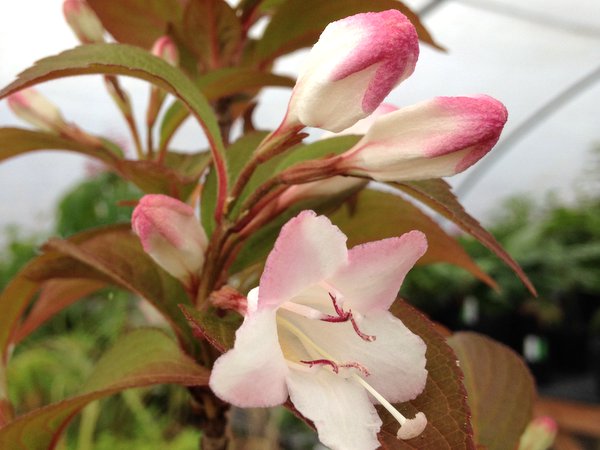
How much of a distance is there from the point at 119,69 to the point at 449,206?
5.6 inches

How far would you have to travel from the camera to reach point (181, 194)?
377 mm

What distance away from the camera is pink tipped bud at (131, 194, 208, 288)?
28 centimetres

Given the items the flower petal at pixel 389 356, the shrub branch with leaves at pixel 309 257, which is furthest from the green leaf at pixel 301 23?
the flower petal at pixel 389 356

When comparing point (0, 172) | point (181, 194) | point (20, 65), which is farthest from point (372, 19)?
point (0, 172)

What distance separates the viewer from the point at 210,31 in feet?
1.53

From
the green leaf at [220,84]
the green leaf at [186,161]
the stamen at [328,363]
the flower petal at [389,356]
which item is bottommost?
the green leaf at [186,161]

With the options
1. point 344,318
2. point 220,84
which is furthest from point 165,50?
point 344,318

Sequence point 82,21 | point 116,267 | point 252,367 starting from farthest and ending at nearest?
1. point 82,21
2. point 116,267
3. point 252,367

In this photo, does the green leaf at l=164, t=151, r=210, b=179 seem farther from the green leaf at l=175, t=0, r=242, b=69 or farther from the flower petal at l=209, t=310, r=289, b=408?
the flower petal at l=209, t=310, r=289, b=408

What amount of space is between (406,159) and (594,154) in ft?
10.9

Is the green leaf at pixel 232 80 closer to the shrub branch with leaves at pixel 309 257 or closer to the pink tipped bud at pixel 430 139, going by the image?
the shrub branch with leaves at pixel 309 257

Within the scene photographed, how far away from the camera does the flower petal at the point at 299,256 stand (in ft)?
0.71

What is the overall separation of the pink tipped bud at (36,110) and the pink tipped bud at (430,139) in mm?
235

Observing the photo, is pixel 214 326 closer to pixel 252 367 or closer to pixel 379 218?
pixel 252 367
